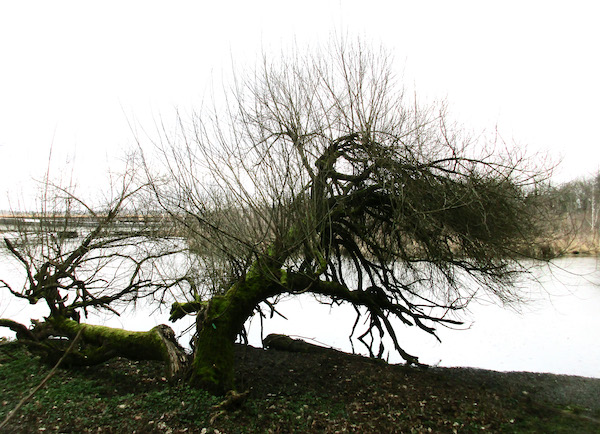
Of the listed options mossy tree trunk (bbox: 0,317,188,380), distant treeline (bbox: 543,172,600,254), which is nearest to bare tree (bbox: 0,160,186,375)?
mossy tree trunk (bbox: 0,317,188,380)

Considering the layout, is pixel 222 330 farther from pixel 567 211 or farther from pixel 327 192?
pixel 567 211

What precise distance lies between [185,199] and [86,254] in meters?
2.37

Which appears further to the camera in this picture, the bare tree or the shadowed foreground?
the bare tree

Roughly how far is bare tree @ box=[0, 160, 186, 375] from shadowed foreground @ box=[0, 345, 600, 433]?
0.30 metres

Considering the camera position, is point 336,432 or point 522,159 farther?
point 522,159

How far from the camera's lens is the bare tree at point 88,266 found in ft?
16.3

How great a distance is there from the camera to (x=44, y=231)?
5441mm

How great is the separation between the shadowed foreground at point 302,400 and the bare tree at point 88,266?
30cm

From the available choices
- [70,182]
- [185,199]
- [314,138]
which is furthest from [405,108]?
[70,182]

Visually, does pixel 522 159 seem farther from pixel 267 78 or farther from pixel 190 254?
pixel 190 254

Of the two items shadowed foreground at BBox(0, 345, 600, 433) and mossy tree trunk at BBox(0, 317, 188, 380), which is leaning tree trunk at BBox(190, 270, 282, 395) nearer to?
shadowed foreground at BBox(0, 345, 600, 433)

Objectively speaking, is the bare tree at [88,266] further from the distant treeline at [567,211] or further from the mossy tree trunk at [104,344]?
the distant treeline at [567,211]

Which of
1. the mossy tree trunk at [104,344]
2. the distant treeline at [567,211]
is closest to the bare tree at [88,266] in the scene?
the mossy tree trunk at [104,344]

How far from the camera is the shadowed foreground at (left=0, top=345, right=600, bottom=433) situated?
12.3 feet
